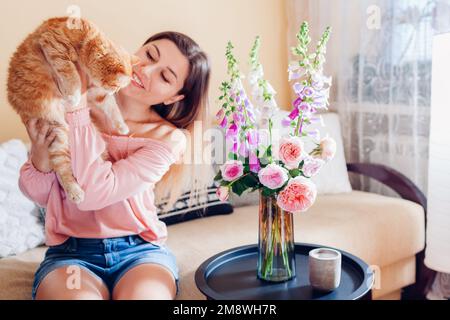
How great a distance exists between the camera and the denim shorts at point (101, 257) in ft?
4.07

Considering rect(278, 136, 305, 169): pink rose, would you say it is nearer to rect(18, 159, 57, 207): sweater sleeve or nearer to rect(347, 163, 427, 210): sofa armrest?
rect(18, 159, 57, 207): sweater sleeve

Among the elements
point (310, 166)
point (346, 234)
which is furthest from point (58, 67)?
point (346, 234)

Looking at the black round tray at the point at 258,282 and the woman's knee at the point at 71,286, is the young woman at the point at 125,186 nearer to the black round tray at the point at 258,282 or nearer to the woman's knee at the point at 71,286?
the woman's knee at the point at 71,286

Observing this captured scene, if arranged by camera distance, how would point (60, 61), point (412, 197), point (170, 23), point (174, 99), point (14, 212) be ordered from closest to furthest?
point (60, 61)
point (174, 99)
point (14, 212)
point (170, 23)
point (412, 197)

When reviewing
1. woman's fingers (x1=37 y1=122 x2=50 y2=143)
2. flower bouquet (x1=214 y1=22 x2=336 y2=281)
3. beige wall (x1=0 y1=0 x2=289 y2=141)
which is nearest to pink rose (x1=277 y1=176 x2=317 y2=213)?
flower bouquet (x1=214 y1=22 x2=336 y2=281)

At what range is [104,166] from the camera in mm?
1192

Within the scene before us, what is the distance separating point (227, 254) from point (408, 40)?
124 centimetres

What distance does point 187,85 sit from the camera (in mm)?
1340

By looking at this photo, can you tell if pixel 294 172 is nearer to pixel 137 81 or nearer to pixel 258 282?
pixel 258 282

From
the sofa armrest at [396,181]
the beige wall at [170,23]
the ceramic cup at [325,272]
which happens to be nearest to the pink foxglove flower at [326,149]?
the ceramic cup at [325,272]

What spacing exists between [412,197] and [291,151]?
1.14m

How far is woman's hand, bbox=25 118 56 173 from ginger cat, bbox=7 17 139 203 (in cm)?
2

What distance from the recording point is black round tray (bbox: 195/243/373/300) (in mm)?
1216
